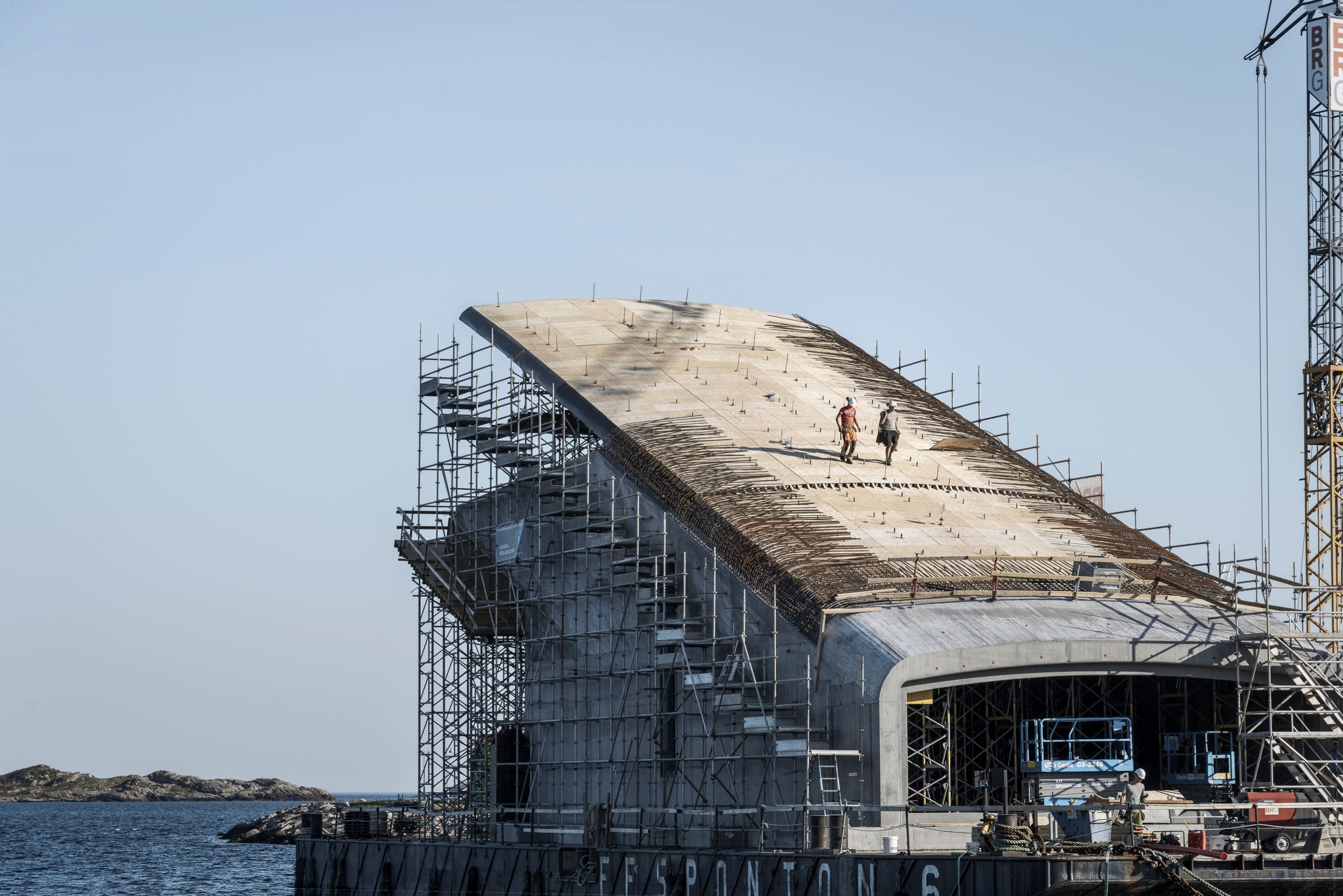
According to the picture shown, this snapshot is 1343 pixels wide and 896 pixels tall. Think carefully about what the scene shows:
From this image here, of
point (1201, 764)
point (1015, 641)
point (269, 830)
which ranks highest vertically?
point (1015, 641)

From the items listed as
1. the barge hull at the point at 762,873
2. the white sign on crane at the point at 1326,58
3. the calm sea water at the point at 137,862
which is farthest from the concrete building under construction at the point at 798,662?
the calm sea water at the point at 137,862

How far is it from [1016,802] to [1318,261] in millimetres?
30912

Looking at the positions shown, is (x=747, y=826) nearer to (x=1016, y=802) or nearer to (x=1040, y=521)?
(x=1016, y=802)

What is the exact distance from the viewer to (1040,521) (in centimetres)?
4672

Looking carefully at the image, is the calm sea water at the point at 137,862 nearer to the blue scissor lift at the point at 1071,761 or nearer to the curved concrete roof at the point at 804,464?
the curved concrete roof at the point at 804,464

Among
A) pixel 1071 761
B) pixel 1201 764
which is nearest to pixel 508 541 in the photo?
pixel 1071 761

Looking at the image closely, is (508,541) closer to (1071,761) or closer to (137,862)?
(1071,761)

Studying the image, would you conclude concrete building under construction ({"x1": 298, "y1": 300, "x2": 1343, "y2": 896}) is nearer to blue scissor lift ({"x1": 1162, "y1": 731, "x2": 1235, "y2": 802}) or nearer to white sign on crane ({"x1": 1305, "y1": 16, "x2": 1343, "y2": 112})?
blue scissor lift ({"x1": 1162, "y1": 731, "x2": 1235, "y2": 802})

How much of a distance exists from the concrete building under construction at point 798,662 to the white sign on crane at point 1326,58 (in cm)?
1761

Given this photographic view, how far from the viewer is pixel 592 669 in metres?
47.4

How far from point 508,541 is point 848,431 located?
980 centimetres

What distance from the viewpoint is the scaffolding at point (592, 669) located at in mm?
39438

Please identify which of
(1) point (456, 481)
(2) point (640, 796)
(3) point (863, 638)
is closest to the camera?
(3) point (863, 638)

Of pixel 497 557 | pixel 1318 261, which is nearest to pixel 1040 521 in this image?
pixel 497 557
